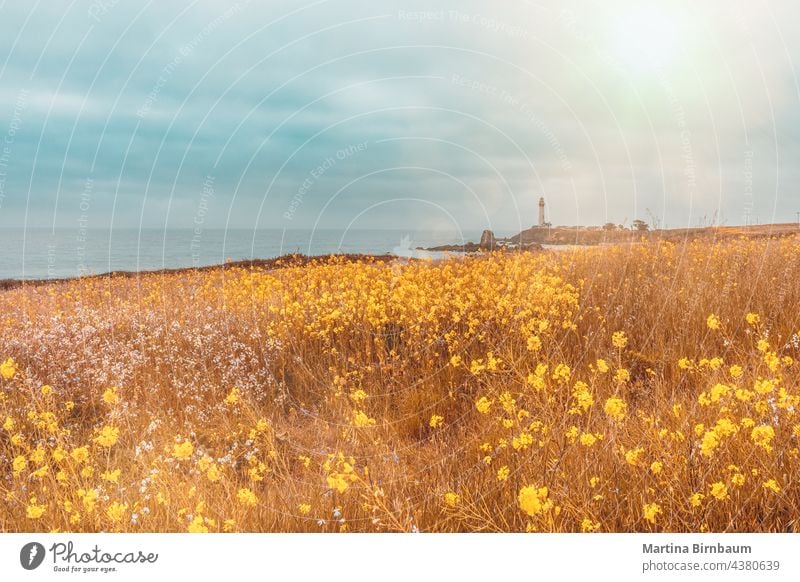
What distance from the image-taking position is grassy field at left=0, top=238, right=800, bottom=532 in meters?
2.77

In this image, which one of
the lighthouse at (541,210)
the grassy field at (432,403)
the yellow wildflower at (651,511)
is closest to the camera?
the yellow wildflower at (651,511)

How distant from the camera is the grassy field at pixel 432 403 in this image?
2768mm

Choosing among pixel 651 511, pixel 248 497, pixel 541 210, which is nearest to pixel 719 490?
pixel 651 511

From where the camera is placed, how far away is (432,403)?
4.12 meters

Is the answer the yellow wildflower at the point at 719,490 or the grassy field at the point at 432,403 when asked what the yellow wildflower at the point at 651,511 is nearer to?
the grassy field at the point at 432,403

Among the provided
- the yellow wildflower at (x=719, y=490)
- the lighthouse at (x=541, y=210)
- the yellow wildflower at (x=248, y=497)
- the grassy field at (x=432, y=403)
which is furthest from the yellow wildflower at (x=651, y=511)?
the lighthouse at (x=541, y=210)

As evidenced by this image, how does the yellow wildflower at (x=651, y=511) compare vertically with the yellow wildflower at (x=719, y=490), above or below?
below

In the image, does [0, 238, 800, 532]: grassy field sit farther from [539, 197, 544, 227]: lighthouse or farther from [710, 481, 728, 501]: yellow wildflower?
[539, 197, 544, 227]: lighthouse

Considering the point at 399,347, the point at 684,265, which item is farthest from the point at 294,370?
the point at 684,265
